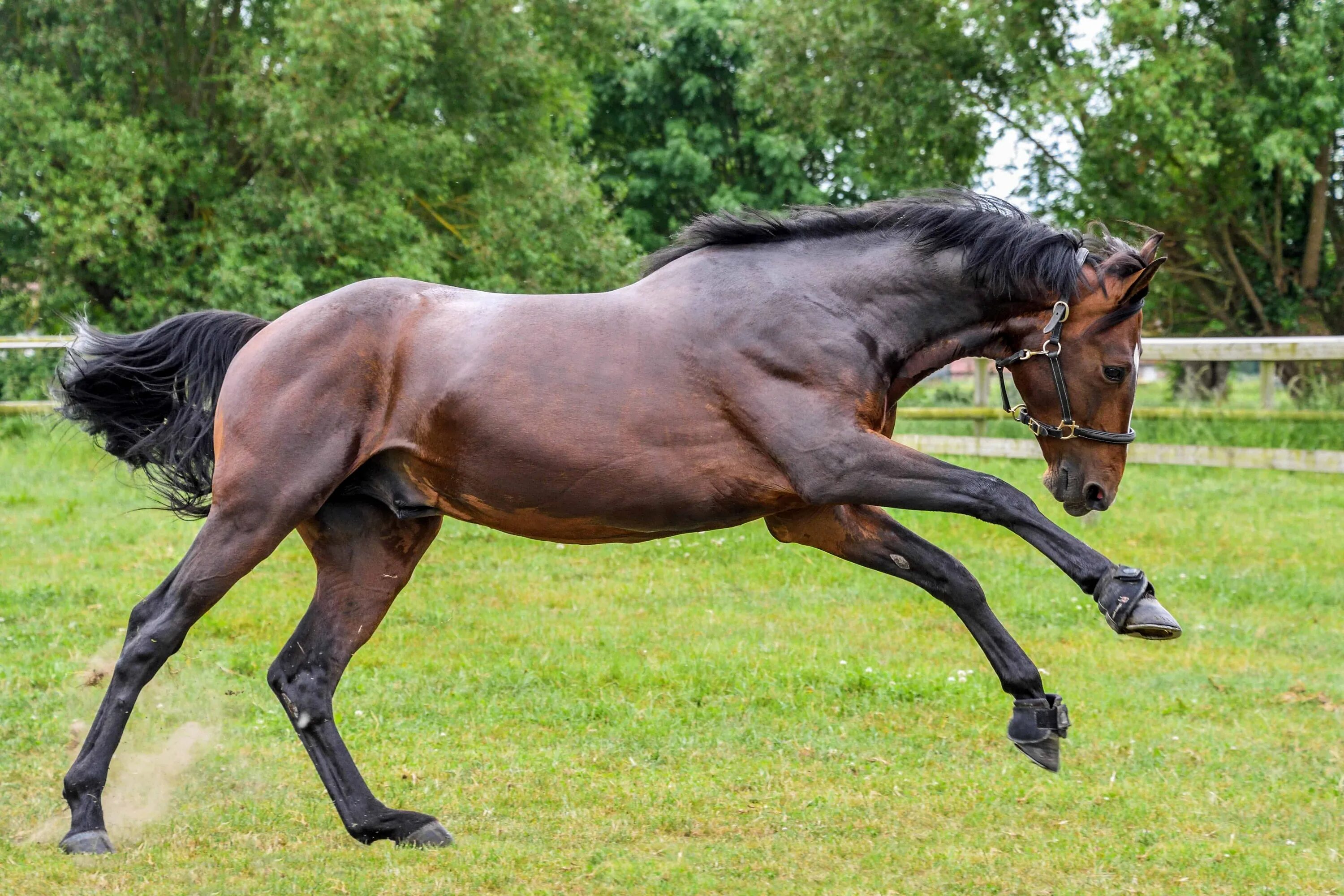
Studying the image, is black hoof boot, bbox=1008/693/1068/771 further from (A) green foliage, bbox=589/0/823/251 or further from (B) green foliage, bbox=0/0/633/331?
(A) green foliage, bbox=589/0/823/251

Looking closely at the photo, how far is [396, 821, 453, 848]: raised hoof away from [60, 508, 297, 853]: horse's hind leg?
107cm

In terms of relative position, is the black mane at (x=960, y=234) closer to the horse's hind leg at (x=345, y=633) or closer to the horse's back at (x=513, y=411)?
the horse's back at (x=513, y=411)

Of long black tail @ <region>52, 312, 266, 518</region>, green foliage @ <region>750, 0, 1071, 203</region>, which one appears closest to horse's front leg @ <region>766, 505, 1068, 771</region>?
long black tail @ <region>52, 312, 266, 518</region>

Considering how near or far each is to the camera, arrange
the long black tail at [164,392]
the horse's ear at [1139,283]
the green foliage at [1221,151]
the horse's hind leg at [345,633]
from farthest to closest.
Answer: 1. the green foliage at [1221,151]
2. the long black tail at [164,392]
3. the horse's hind leg at [345,633]
4. the horse's ear at [1139,283]

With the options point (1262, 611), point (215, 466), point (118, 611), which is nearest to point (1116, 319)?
point (215, 466)

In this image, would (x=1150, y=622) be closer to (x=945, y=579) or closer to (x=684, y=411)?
(x=945, y=579)

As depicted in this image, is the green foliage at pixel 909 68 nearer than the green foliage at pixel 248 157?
No

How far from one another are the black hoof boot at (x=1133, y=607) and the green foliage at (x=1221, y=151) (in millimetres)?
15949

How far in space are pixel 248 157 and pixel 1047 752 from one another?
1981 centimetres

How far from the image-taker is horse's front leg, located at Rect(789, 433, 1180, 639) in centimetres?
418

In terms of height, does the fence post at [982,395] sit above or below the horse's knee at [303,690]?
below

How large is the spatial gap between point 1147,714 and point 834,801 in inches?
A: 85.6

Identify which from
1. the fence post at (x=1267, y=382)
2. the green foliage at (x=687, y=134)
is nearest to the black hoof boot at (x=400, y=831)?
the fence post at (x=1267, y=382)

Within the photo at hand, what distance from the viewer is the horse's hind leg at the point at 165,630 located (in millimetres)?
4758
